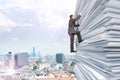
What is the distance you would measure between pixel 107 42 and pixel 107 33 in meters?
0.05

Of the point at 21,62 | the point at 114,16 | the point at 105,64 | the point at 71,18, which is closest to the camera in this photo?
the point at 114,16

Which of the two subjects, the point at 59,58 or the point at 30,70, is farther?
the point at 59,58

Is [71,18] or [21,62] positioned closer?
[71,18]

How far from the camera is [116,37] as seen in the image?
1.93m

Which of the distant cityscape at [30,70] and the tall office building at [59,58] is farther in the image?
the tall office building at [59,58]

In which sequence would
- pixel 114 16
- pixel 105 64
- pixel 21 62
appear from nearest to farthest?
pixel 114 16
pixel 105 64
pixel 21 62

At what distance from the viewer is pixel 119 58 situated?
1.97 metres

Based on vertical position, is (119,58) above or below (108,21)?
below

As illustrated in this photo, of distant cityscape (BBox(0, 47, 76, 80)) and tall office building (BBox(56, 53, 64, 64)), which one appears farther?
tall office building (BBox(56, 53, 64, 64))

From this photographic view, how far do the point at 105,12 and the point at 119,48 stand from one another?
0.22 meters

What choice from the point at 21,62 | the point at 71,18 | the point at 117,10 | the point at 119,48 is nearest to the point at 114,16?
the point at 117,10

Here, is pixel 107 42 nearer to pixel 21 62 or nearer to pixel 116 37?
pixel 116 37

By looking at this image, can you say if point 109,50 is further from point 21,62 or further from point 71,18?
point 21,62

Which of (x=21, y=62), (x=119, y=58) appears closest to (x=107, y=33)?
(x=119, y=58)
